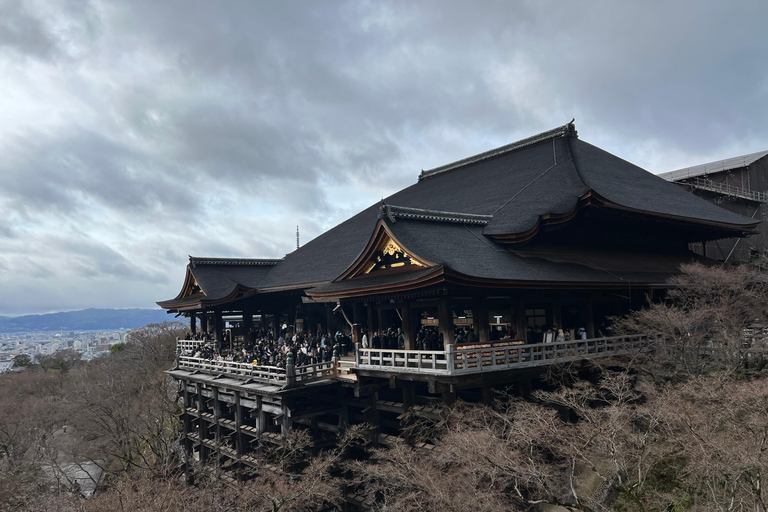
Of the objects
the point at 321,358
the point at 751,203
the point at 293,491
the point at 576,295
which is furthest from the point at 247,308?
the point at 751,203

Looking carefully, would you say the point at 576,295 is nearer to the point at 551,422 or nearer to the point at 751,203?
the point at 551,422

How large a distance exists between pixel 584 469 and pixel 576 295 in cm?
596

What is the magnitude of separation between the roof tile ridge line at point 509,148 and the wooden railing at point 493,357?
13052 mm

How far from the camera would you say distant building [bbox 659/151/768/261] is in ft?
103

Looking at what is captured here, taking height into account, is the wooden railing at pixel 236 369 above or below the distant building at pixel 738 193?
below

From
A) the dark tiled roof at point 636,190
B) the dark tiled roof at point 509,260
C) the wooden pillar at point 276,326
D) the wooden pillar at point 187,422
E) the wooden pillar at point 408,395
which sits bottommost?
the wooden pillar at point 187,422

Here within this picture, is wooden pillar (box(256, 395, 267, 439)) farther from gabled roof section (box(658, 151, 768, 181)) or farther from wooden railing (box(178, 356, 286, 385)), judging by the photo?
gabled roof section (box(658, 151, 768, 181))

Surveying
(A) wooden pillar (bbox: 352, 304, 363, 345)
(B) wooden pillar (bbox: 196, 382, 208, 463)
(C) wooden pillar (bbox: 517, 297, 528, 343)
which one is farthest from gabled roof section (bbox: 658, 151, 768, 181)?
(B) wooden pillar (bbox: 196, 382, 208, 463)

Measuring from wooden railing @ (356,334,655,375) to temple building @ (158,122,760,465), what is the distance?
7cm

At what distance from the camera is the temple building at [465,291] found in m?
15.4

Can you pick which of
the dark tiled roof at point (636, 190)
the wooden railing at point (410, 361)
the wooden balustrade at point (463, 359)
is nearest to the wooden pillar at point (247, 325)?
the wooden balustrade at point (463, 359)

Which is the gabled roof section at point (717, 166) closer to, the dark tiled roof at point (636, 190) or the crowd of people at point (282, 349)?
the dark tiled roof at point (636, 190)

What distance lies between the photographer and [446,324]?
14.9 meters

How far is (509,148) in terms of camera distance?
2992 centimetres
